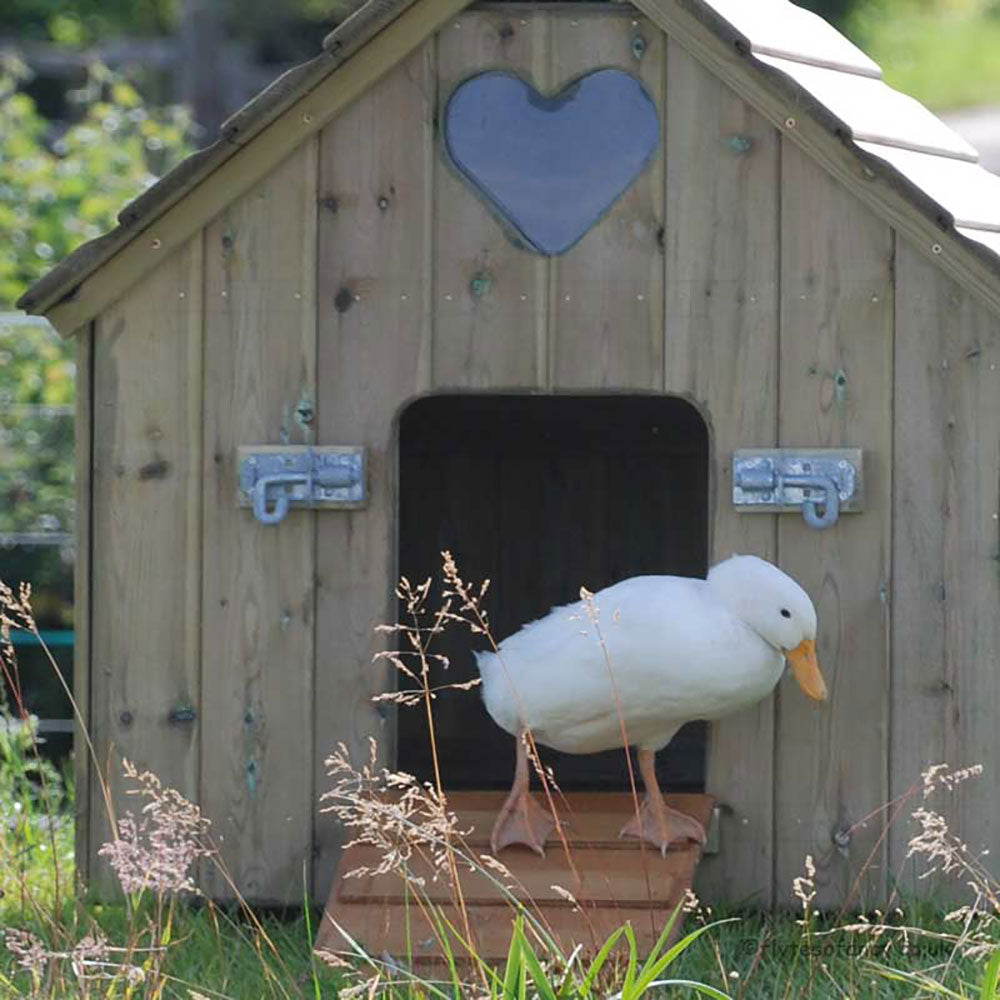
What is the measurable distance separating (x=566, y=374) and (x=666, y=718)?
2.70ft

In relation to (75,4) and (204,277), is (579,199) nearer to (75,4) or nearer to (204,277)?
(204,277)

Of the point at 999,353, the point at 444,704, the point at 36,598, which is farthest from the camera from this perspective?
the point at 36,598

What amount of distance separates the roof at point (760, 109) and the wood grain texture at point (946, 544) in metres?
0.13

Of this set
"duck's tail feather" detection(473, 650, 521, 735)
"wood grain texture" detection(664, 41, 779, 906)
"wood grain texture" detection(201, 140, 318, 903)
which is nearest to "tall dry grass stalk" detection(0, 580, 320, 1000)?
"wood grain texture" detection(201, 140, 318, 903)

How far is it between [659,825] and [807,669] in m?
0.49

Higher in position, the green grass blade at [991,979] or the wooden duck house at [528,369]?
the wooden duck house at [528,369]

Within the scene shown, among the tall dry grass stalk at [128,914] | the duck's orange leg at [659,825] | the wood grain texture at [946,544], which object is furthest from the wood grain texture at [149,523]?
the wood grain texture at [946,544]

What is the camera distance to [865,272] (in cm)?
545

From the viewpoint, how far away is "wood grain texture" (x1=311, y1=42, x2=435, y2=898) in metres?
5.54

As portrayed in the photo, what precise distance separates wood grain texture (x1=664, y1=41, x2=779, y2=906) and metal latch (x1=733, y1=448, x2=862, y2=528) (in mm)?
45

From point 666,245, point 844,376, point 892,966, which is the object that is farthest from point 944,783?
point 666,245

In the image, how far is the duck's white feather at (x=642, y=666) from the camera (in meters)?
5.19

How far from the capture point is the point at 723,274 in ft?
18.0

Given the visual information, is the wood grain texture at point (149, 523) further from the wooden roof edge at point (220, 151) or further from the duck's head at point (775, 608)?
the duck's head at point (775, 608)
